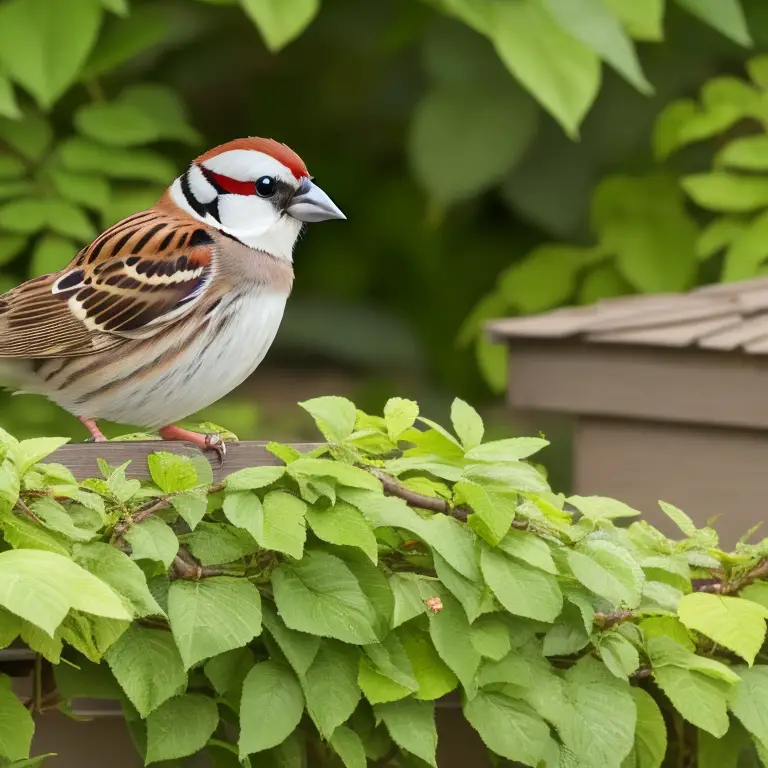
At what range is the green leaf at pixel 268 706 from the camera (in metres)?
1.62

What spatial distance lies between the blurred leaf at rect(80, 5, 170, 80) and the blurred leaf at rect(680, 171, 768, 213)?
148cm

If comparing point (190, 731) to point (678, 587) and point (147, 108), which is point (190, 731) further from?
point (147, 108)

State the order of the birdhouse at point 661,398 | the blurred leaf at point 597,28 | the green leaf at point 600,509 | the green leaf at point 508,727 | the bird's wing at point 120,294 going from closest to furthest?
the green leaf at point 508,727 < the green leaf at point 600,509 < the bird's wing at point 120,294 < the birdhouse at point 661,398 < the blurred leaf at point 597,28

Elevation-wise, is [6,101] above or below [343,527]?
above

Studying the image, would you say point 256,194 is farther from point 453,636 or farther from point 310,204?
point 453,636

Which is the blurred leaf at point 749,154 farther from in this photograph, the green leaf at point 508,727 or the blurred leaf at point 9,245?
the green leaf at point 508,727

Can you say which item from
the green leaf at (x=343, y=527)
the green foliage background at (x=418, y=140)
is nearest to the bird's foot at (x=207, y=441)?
the green leaf at (x=343, y=527)

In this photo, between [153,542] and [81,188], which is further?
[81,188]

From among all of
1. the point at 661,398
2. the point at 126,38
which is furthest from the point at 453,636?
the point at 126,38

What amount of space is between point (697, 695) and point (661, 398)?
43.7 inches

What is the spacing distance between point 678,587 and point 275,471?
711 millimetres

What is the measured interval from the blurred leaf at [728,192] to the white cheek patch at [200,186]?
5.70 feet

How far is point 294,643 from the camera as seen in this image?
1.69 meters

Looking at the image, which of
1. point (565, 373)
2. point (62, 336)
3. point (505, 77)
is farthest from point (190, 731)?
point (505, 77)
